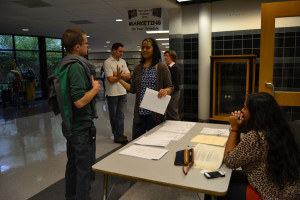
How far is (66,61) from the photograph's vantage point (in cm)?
181

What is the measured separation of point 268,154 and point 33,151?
3.72 meters

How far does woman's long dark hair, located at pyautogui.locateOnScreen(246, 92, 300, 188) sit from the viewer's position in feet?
4.32

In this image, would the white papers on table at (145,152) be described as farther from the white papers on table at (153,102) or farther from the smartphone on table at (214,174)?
the white papers on table at (153,102)

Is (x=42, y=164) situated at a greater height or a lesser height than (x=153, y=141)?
lesser

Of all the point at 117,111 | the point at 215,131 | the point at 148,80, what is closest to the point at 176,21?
the point at 117,111

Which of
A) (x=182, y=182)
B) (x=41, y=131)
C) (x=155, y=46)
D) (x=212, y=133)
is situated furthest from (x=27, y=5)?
(x=182, y=182)

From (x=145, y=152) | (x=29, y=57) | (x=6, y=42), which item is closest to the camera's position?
(x=145, y=152)

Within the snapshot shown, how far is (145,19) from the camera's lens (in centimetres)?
529

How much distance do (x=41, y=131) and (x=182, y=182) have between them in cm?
466

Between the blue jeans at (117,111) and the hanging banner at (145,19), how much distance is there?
1793 mm

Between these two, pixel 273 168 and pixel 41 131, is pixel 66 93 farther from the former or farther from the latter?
pixel 41 131

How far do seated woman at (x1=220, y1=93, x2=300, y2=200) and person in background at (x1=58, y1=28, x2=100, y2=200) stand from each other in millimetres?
1073

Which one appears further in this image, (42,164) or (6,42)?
(6,42)

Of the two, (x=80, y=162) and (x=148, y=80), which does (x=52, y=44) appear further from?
(x=80, y=162)
